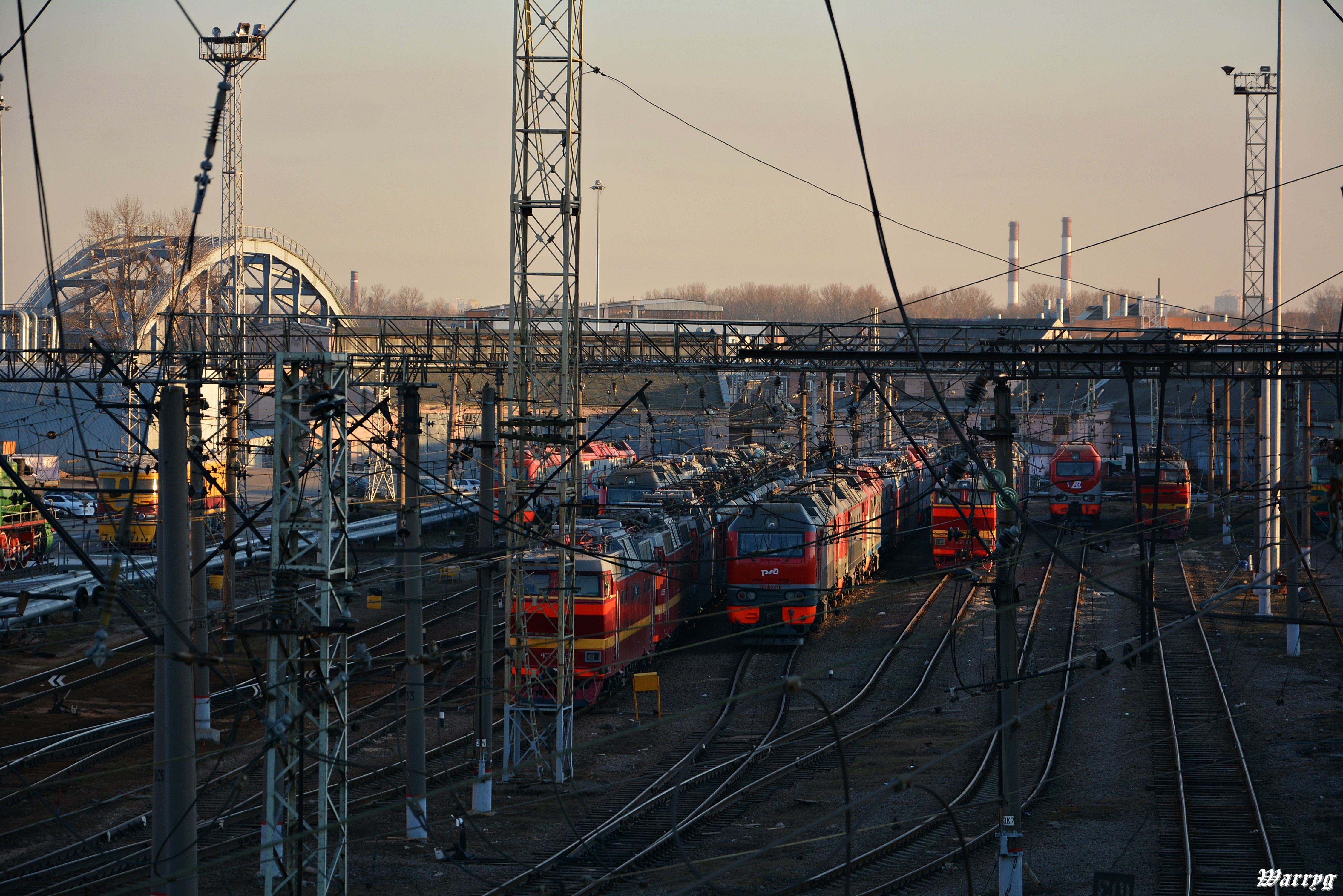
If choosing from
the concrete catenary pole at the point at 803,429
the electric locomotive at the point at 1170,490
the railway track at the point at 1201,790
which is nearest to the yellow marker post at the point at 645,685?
the railway track at the point at 1201,790

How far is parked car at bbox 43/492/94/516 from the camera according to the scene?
43375mm

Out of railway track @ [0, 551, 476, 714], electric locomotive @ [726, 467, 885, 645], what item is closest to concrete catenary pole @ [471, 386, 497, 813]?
railway track @ [0, 551, 476, 714]

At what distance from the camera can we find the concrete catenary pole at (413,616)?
14656 mm

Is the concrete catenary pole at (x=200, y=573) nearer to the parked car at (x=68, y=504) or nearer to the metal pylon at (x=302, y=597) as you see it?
the metal pylon at (x=302, y=597)

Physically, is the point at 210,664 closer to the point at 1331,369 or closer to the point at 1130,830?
the point at 1130,830

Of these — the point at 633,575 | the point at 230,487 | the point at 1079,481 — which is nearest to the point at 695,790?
the point at 633,575

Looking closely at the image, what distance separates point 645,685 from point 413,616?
7.03 metres

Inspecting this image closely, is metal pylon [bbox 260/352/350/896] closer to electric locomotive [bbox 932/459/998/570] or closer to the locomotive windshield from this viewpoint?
the locomotive windshield

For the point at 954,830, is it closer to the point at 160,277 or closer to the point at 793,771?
the point at 793,771

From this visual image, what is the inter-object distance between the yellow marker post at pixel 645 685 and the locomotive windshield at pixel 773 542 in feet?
16.1

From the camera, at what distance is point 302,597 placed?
11125mm

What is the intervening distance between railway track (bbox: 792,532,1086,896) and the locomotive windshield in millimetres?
4894

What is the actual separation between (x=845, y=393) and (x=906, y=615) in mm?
42206

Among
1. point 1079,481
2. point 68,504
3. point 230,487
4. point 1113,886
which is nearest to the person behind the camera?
point 1113,886
